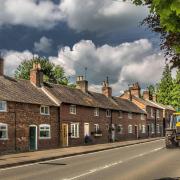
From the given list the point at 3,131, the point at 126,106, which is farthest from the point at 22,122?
the point at 126,106

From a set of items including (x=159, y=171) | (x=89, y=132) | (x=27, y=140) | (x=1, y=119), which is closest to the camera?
(x=159, y=171)

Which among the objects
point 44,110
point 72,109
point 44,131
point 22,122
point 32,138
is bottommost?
point 32,138

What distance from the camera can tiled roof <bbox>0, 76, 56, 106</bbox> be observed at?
1603 inches

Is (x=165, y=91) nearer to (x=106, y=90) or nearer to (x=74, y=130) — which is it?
(x=106, y=90)

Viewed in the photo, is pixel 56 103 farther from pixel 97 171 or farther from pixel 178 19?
pixel 178 19

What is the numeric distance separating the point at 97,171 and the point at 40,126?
78.8ft

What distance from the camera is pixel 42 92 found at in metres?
49.2

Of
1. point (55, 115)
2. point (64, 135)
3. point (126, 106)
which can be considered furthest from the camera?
point (126, 106)

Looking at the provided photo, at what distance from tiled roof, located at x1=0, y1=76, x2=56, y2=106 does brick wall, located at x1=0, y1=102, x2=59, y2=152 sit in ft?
1.87

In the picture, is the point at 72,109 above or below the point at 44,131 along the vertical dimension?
above

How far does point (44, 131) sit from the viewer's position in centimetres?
4522

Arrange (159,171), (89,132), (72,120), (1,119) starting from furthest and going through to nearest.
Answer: (89,132), (72,120), (1,119), (159,171)

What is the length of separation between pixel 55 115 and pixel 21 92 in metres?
5.46

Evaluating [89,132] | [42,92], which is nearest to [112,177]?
[42,92]
